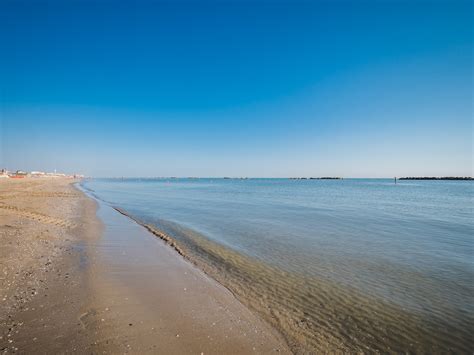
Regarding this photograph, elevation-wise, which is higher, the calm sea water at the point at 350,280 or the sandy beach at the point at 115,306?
the sandy beach at the point at 115,306

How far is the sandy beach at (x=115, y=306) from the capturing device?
4.80 m

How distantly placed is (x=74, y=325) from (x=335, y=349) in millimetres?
5565

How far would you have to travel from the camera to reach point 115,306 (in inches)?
240

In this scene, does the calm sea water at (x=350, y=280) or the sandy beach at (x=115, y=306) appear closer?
the sandy beach at (x=115, y=306)

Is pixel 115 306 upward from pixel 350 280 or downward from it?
upward

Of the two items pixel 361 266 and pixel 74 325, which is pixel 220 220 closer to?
pixel 361 266

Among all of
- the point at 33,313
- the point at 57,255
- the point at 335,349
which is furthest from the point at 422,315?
the point at 57,255

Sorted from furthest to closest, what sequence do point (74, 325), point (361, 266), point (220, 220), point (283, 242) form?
1. point (220, 220)
2. point (283, 242)
3. point (361, 266)
4. point (74, 325)

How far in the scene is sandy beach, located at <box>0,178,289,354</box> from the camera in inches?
189

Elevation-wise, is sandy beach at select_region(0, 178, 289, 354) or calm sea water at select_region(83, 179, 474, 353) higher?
sandy beach at select_region(0, 178, 289, 354)

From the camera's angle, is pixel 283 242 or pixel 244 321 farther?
pixel 283 242

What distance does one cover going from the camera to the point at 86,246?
11352mm

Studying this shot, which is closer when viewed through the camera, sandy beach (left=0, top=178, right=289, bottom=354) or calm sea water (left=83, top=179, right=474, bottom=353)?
sandy beach (left=0, top=178, right=289, bottom=354)

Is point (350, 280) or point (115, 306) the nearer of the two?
point (115, 306)
